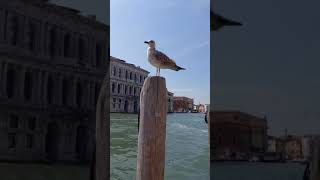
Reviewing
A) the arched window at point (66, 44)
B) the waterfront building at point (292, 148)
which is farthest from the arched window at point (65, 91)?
the waterfront building at point (292, 148)

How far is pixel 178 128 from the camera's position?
1934 cm

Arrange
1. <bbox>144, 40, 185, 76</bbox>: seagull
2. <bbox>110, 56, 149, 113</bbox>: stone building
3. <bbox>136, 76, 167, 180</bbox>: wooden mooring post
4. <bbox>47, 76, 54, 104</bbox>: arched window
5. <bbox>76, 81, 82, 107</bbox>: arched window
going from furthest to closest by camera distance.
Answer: <bbox>110, 56, 149, 113</bbox>: stone building → <bbox>76, 81, 82, 107</bbox>: arched window → <bbox>47, 76, 54, 104</bbox>: arched window → <bbox>144, 40, 185, 76</bbox>: seagull → <bbox>136, 76, 167, 180</bbox>: wooden mooring post

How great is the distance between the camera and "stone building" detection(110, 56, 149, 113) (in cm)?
1745

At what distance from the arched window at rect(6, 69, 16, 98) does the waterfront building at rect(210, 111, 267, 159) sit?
11.5 m

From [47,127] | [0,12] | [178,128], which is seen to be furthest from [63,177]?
[178,128]

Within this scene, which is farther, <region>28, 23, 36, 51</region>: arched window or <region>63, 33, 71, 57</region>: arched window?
<region>63, 33, 71, 57</region>: arched window

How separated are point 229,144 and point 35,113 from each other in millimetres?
14652

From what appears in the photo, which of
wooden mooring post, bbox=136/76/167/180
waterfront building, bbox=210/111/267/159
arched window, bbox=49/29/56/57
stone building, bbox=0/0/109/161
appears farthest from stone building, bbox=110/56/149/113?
wooden mooring post, bbox=136/76/167/180

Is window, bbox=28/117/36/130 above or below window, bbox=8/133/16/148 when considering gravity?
above

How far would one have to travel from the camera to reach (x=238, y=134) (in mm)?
24047

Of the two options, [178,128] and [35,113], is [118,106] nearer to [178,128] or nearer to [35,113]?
[178,128]

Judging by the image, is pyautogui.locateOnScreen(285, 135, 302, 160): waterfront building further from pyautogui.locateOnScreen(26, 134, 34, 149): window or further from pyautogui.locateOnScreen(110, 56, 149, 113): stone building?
pyautogui.locateOnScreen(26, 134, 34, 149): window

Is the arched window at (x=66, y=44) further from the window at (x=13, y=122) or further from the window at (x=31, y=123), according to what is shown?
the window at (x=13, y=122)

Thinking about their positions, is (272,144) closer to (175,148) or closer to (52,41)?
(175,148)
